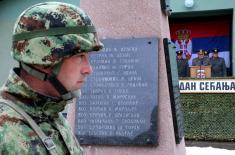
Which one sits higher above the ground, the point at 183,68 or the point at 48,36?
the point at 48,36

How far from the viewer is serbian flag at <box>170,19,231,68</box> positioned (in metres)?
16.7

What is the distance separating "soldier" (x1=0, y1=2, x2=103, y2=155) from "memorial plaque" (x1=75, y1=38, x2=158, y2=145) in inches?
93.0

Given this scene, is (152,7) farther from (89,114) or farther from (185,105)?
(185,105)

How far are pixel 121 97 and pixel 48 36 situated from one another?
8.35 feet

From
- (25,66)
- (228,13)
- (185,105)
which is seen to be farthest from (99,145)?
(228,13)

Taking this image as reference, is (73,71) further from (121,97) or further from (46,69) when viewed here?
(121,97)

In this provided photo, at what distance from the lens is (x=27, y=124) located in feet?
5.35

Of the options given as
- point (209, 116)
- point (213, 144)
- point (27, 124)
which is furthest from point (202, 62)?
point (27, 124)

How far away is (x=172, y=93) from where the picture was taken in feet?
13.6

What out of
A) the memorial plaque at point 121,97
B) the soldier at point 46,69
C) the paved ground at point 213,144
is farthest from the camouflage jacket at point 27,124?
the paved ground at point 213,144

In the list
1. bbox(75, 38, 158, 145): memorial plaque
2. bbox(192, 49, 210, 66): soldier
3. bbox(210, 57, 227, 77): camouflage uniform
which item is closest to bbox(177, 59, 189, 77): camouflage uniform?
bbox(192, 49, 210, 66): soldier

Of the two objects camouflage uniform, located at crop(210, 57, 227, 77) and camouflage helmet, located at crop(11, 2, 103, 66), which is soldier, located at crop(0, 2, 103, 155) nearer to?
camouflage helmet, located at crop(11, 2, 103, 66)

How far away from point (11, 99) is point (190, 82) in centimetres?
825

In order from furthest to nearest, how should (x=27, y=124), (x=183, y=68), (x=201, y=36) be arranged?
(x=201, y=36)
(x=183, y=68)
(x=27, y=124)
